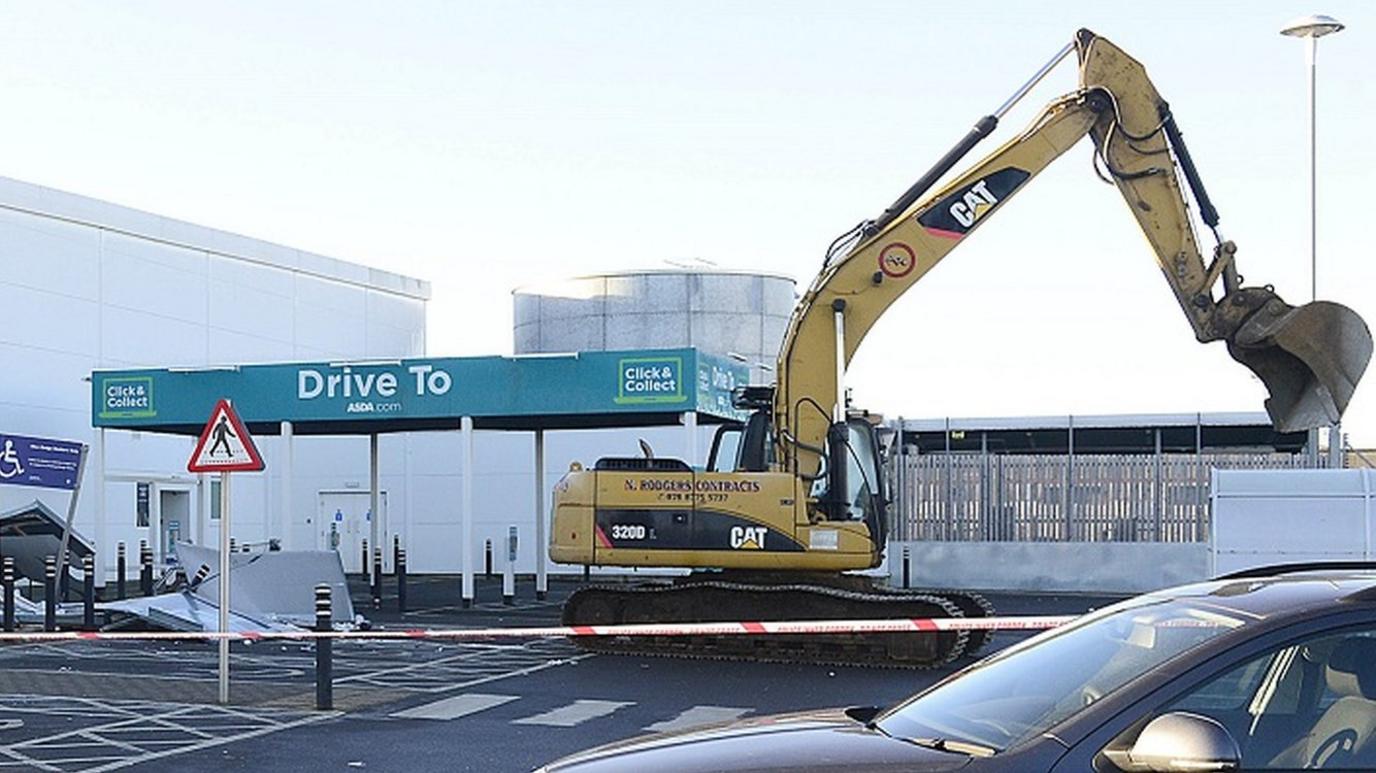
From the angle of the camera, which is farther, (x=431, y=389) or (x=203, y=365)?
(x=203, y=365)

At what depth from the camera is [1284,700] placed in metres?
4.93

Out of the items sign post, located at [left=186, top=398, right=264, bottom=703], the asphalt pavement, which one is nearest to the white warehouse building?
the asphalt pavement

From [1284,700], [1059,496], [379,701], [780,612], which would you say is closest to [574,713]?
[379,701]

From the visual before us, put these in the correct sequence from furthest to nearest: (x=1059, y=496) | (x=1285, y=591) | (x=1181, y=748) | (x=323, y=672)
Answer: (x=1059, y=496)
(x=323, y=672)
(x=1285, y=591)
(x=1181, y=748)

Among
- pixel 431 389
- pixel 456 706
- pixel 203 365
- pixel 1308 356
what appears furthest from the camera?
pixel 203 365

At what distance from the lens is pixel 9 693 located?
578 inches

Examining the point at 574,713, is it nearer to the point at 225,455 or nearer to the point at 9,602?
the point at 225,455

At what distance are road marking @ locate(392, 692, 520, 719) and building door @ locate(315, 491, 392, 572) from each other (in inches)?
1006

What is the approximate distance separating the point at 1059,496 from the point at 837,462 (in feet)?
46.5

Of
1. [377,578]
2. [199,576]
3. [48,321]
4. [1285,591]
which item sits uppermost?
[48,321]

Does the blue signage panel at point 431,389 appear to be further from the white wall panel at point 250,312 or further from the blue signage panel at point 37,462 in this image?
the white wall panel at point 250,312

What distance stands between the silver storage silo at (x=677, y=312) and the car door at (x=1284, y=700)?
35.1 metres

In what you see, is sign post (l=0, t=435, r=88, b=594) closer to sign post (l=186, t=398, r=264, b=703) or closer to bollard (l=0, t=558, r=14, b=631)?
bollard (l=0, t=558, r=14, b=631)

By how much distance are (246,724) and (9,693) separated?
10.7 feet
